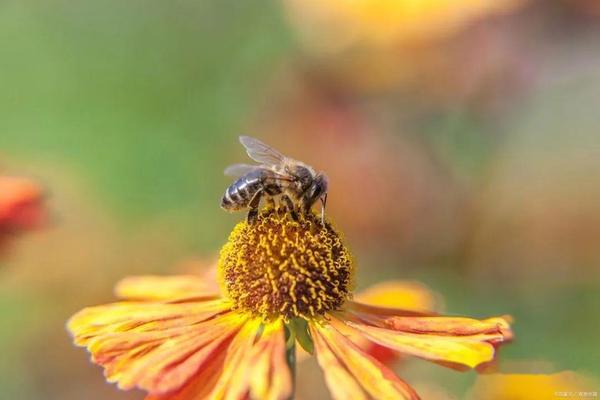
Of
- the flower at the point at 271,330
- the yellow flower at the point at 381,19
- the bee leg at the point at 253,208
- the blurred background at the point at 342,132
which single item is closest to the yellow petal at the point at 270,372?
the flower at the point at 271,330

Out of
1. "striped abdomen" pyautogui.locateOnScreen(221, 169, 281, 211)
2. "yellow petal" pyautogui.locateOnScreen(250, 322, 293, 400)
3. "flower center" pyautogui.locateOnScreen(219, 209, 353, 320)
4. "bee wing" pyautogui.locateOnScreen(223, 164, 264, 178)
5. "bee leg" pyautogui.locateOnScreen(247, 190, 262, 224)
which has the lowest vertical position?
"yellow petal" pyautogui.locateOnScreen(250, 322, 293, 400)

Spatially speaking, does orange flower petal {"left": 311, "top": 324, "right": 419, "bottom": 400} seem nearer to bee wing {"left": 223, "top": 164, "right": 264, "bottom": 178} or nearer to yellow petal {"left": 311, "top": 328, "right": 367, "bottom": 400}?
yellow petal {"left": 311, "top": 328, "right": 367, "bottom": 400}

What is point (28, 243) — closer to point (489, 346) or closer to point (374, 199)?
point (374, 199)

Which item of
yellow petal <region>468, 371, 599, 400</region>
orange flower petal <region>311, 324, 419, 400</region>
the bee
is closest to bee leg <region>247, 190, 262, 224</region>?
the bee

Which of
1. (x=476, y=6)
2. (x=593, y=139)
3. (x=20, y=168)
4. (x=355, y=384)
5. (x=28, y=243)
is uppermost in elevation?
(x=476, y=6)

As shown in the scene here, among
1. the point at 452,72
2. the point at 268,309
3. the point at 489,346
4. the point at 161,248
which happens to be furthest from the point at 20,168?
the point at 489,346

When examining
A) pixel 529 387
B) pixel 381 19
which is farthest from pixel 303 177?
pixel 381 19

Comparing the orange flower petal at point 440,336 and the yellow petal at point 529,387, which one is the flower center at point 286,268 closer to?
the orange flower petal at point 440,336
